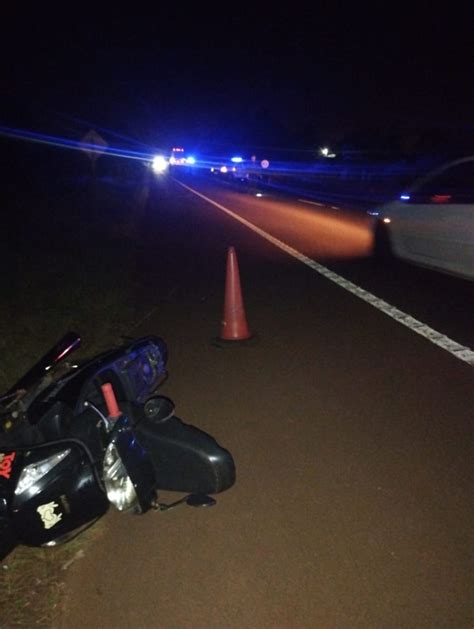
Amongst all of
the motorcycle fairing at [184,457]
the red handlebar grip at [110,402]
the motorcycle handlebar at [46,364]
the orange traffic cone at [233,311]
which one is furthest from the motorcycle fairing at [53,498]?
the orange traffic cone at [233,311]

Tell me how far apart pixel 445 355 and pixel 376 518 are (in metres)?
3.13

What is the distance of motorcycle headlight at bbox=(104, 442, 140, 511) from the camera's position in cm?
301

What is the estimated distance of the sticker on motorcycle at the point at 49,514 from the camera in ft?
9.15

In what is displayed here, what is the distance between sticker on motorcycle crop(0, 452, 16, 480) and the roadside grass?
2.25 feet

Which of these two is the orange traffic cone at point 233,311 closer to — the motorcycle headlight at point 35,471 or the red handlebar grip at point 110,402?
the red handlebar grip at point 110,402

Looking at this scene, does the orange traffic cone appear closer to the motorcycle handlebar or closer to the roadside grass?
the roadside grass

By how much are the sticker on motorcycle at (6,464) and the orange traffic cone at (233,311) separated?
170 inches

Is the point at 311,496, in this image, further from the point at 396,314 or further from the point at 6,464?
the point at 396,314

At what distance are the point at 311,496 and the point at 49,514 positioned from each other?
159 centimetres

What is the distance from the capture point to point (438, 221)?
Result: 9250mm

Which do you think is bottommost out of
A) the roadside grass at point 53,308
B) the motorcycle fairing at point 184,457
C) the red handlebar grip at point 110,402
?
the roadside grass at point 53,308

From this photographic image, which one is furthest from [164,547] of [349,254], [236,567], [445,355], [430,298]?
[349,254]

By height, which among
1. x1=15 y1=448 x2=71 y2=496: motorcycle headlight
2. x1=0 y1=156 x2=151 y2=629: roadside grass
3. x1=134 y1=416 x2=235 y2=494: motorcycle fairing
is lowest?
x1=0 y1=156 x2=151 y2=629: roadside grass

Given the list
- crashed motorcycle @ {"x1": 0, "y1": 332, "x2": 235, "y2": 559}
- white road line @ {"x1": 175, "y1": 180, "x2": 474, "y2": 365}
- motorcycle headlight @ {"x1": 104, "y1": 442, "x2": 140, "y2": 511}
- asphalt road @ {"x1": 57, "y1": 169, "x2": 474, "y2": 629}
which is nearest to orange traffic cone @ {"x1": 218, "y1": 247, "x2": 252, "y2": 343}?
asphalt road @ {"x1": 57, "y1": 169, "x2": 474, "y2": 629}
